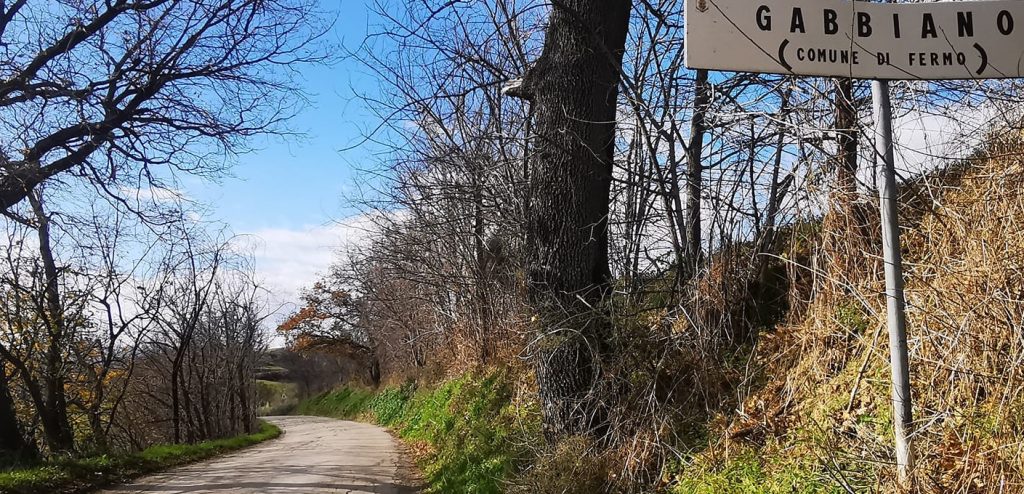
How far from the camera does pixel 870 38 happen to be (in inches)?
107

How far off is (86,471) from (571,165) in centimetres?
848

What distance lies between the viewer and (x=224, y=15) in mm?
9953

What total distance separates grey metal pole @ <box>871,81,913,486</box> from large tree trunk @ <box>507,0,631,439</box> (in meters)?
3.00

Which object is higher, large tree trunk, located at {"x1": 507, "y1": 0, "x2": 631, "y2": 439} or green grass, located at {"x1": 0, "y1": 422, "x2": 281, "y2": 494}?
large tree trunk, located at {"x1": 507, "y1": 0, "x2": 631, "y2": 439}

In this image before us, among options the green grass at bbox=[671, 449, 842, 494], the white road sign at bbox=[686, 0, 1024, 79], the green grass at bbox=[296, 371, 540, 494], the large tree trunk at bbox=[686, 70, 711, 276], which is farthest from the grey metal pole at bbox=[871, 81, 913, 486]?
the green grass at bbox=[296, 371, 540, 494]

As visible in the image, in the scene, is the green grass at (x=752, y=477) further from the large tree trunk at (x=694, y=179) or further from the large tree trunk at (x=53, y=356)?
the large tree trunk at (x=53, y=356)

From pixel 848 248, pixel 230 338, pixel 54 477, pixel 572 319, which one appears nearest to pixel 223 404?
pixel 230 338

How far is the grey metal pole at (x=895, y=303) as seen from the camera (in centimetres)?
267

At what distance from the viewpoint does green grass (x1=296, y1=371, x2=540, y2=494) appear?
664 centimetres

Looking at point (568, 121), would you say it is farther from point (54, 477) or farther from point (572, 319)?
point (54, 477)

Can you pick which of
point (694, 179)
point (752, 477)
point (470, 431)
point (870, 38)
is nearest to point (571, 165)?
point (694, 179)

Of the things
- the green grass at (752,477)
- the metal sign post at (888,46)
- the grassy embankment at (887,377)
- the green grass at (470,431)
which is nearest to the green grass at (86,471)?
the green grass at (470,431)

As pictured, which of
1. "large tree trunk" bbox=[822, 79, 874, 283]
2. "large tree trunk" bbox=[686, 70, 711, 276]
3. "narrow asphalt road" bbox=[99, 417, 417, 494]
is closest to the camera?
"large tree trunk" bbox=[822, 79, 874, 283]

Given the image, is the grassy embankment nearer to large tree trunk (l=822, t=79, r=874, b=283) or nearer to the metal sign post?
large tree trunk (l=822, t=79, r=874, b=283)
